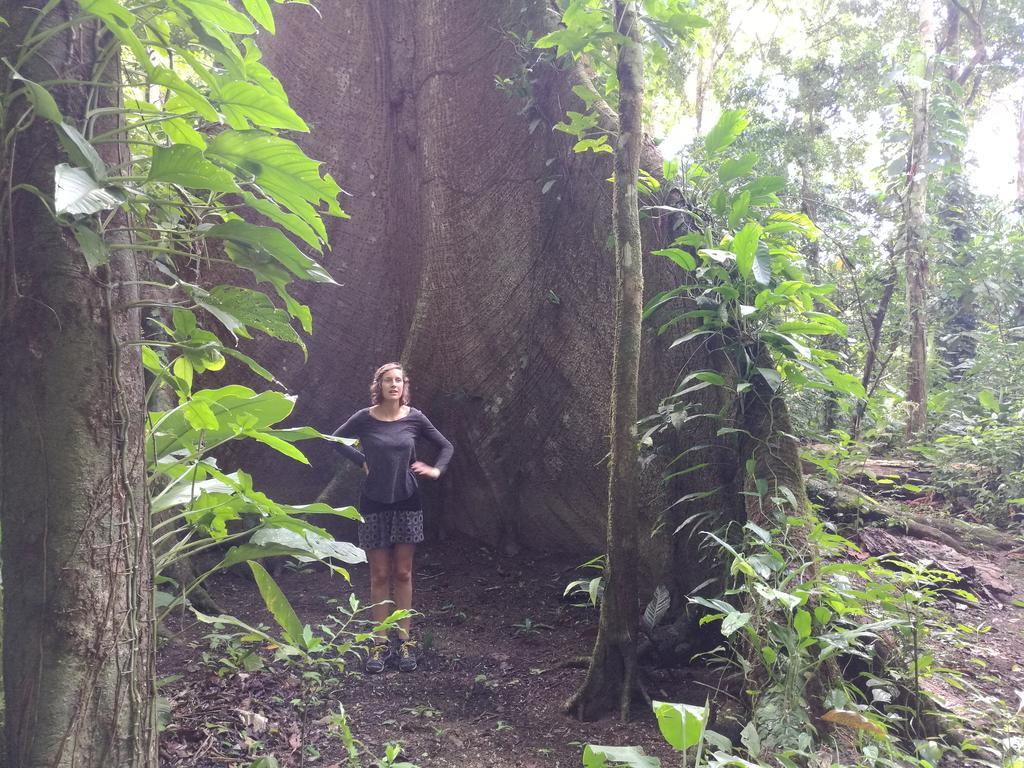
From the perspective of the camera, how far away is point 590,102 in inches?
141

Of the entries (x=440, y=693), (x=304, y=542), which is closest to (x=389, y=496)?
(x=440, y=693)

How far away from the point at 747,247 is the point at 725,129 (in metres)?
0.85

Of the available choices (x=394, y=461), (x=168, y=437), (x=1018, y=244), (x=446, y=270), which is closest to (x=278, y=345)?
(x=446, y=270)

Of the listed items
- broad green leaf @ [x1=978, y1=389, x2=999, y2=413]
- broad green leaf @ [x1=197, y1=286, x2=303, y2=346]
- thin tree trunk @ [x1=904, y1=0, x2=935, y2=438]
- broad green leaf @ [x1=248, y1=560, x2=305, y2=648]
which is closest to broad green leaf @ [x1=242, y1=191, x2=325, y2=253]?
broad green leaf @ [x1=197, y1=286, x2=303, y2=346]

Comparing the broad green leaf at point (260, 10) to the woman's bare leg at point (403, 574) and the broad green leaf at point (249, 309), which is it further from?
Answer: the woman's bare leg at point (403, 574)

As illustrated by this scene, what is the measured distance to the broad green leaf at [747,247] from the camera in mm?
2715

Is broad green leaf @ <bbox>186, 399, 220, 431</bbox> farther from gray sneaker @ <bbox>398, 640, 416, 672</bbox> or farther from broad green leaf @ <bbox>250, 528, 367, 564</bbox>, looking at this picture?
gray sneaker @ <bbox>398, 640, 416, 672</bbox>

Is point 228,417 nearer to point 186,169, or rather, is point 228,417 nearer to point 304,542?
point 304,542

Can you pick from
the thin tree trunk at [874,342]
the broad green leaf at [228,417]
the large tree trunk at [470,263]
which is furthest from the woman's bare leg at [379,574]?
the thin tree trunk at [874,342]

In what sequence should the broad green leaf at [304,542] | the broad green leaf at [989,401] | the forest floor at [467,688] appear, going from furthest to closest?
the broad green leaf at [989,401] < the forest floor at [467,688] < the broad green leaf at [304,542]

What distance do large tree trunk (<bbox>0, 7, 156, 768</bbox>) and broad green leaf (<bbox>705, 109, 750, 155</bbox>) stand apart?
2.73 m

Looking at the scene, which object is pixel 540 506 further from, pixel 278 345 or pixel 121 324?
pixel 121 324

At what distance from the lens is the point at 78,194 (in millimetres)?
988

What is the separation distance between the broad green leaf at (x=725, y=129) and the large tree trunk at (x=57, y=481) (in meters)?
2.73
